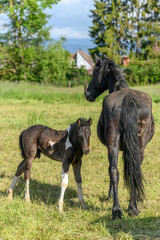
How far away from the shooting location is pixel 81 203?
4871 millimetres

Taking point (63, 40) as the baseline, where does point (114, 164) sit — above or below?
below

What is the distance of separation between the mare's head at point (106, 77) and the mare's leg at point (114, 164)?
3.83ft

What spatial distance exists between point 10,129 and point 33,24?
2656 cm

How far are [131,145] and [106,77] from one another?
1683mm

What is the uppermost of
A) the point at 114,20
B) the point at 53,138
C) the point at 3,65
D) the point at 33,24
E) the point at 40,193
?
the point at 114,20

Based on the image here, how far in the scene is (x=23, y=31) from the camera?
116 feet

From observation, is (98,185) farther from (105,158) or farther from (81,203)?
(105,158)

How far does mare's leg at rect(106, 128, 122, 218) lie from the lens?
4207 mm

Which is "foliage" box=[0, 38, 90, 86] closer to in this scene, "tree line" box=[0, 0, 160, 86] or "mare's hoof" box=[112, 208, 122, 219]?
"tree line" box=[0, 0, 160, 86]

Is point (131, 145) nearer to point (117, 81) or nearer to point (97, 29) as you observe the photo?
point (117, 81)

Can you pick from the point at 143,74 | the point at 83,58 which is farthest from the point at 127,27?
the point at 83,58

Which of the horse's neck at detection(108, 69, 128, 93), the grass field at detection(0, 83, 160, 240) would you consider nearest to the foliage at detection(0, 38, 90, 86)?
the grass field at detection(0, 83, 160, 240)

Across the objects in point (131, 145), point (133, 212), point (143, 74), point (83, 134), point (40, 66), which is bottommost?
point (133, 212)

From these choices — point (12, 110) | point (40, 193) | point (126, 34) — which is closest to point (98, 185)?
point (40, 193)
